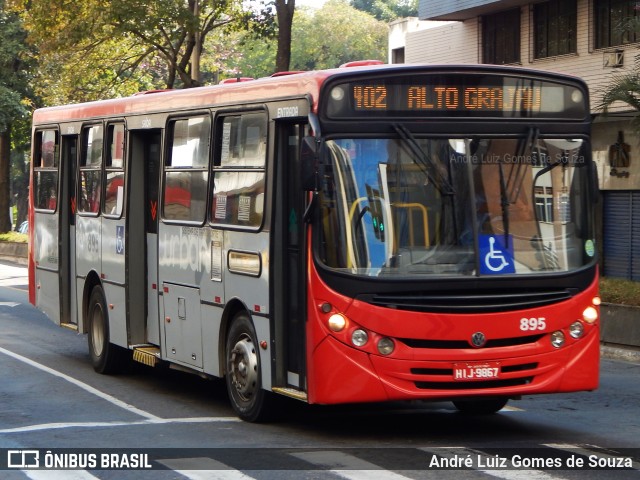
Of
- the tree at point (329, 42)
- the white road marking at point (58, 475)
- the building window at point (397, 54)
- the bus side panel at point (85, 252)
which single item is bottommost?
the white road marking at point (58, 475)

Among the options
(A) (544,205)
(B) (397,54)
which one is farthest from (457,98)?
(B) (397,54)

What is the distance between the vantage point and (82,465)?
9.52 m

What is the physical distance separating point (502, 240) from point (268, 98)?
2.33 m

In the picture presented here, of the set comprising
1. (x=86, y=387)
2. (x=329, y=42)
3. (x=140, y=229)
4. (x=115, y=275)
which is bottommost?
(x=86, y=387)

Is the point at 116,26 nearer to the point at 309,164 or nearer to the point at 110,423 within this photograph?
the point at 110,423

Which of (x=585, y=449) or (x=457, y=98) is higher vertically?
(x=457, y=98)

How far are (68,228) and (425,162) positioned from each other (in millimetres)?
7703

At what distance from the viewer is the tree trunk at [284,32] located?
29.0 meters

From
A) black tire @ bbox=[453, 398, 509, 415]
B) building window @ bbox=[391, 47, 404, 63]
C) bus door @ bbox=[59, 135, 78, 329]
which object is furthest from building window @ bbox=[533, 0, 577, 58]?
black tire @ bbox=[453, 398, 509, 415]

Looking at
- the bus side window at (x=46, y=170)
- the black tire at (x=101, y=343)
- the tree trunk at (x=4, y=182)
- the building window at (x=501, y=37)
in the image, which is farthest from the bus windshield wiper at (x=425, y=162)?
the tree trunk at (x=4, y=182)

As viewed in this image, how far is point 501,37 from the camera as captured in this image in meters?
31.8

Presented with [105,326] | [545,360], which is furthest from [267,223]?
[105,326]

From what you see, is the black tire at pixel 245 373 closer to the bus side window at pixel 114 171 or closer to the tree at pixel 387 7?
the bus side window at pixel 114 171

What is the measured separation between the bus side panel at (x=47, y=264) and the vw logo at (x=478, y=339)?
26.8ft
